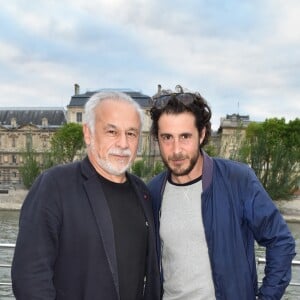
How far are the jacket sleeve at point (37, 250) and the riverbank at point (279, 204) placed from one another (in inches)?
1288

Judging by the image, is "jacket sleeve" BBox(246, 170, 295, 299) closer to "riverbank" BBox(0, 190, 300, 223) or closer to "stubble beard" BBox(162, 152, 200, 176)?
"stubble beard" BBox(162, 152, 200, 176)

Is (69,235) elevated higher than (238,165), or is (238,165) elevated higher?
(238,165)

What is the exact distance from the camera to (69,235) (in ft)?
7.89

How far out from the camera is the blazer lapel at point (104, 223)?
246cm

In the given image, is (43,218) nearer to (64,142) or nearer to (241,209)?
(241,209)

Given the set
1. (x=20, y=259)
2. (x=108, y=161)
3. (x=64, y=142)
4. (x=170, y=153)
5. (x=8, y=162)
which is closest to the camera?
(x=20, y=259)

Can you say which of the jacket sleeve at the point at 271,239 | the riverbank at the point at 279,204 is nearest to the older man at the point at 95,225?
the jacket sleeve at the point at 271,239

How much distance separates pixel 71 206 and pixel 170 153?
0.75 m

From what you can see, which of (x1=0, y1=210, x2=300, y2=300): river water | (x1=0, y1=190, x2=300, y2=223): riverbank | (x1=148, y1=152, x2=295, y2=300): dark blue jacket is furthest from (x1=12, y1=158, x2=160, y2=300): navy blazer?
(x1=0, y1=190, x2=300, y2=223): riverbank

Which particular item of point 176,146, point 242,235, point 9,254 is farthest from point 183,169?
point 9,254

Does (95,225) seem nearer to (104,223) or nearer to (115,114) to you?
(104,223)

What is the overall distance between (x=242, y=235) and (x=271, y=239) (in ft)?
0.56

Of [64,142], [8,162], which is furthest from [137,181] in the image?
[8,162]

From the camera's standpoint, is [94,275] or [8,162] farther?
[8,162]
